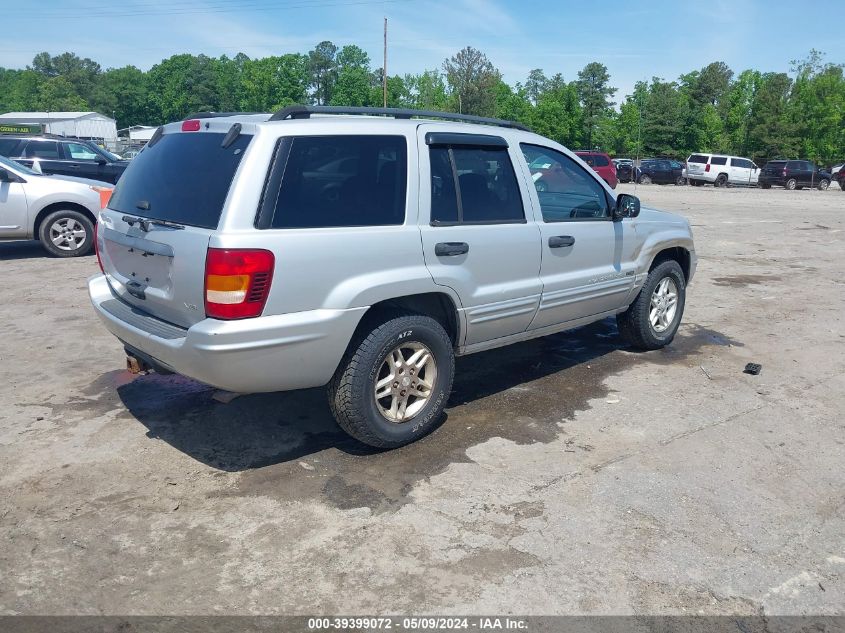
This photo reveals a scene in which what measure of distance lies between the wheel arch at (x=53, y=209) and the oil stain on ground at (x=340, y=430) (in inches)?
244

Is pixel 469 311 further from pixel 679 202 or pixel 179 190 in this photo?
pixel 679 202

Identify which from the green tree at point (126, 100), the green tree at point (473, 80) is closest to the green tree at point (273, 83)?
the green tree at point (126, 100)

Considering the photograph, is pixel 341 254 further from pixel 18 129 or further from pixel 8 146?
pixel 18 129

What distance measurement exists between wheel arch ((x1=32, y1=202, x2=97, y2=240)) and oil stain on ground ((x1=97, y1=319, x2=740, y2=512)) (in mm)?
6195

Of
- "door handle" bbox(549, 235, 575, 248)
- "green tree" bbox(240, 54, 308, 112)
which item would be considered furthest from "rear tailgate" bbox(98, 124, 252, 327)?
"green tree" bbox(240, 54, 308, 112)

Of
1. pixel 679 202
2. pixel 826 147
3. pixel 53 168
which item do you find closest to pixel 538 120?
pixel 826 147

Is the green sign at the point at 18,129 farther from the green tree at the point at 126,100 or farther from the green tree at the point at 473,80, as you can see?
the green tree at the point at 126,100

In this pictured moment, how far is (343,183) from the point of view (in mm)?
3943

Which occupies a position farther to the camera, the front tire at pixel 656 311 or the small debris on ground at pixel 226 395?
the front tire at pixel 656 311

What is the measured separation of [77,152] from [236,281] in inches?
521

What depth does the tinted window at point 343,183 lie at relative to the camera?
372 cm

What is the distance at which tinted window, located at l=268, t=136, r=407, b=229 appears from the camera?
12.2 feet

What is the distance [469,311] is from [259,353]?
4.73ft

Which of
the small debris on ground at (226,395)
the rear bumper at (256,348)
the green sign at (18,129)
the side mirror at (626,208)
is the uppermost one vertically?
the green sign at (18,129)
